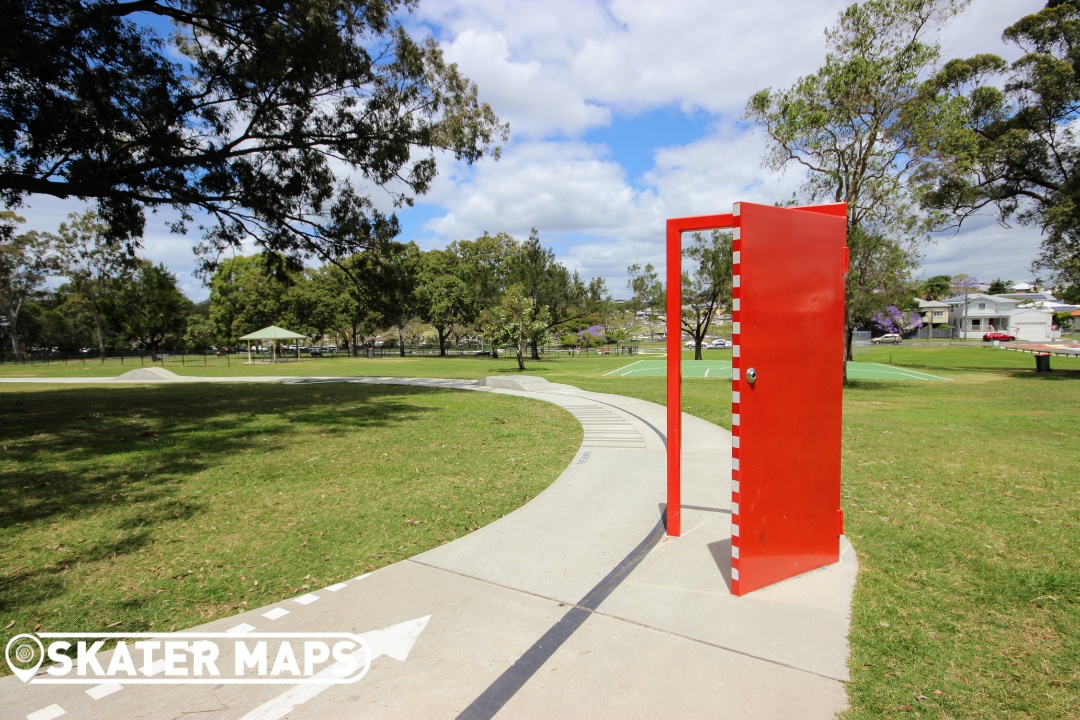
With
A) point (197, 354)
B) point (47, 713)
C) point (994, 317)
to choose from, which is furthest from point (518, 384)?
point (994, 317)

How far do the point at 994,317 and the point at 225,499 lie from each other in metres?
103

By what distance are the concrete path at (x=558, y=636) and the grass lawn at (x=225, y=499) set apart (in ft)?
1.98

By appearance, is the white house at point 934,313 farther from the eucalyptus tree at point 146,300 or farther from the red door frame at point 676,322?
the eucalyptus tree at point 146,300

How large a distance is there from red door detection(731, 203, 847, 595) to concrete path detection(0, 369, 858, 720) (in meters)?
0.27

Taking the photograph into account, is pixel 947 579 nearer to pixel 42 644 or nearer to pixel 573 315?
pixel 42 644

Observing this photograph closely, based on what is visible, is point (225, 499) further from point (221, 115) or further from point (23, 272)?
point (23, 272)

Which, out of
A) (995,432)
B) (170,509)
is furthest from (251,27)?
(995,432)

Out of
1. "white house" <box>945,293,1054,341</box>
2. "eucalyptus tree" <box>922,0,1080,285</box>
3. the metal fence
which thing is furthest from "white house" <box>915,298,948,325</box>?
"eucalyptus tree" <box>922,0,1080,285</box>

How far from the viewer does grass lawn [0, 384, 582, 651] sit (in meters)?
3.68

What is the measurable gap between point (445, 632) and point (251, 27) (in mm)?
12822

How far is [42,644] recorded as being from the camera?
119 inches

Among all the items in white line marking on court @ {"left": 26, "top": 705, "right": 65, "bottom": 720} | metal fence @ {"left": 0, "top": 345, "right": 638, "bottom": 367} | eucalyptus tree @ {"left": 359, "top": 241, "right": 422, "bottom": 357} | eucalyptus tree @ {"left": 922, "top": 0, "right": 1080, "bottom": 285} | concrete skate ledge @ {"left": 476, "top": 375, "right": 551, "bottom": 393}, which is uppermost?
eucalyptus tree @ {"left": 922, "top": 0, "right": 1080, "bottom": 285}

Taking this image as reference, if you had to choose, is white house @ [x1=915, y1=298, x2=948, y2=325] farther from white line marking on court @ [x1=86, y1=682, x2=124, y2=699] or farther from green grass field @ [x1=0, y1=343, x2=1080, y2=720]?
white line marking on court @ [x1=86, y1=682, x2=124, y2=699]

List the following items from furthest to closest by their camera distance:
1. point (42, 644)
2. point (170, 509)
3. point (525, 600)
Answer: point (170, 509) < point (525, 600) < point (42, 644)
